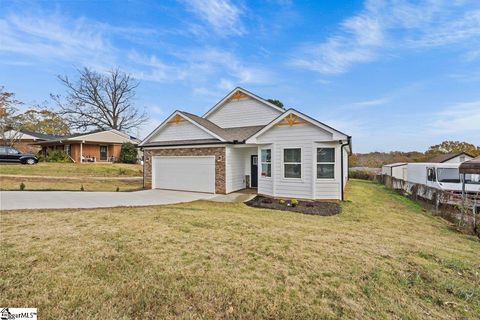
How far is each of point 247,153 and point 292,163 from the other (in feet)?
12.6

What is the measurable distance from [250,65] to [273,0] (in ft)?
22.3

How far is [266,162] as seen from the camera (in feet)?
42.0

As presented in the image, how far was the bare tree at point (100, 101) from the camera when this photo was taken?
3638cm

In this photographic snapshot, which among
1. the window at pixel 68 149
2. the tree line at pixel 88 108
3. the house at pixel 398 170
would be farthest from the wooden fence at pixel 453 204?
the tree line at pixel 88 108

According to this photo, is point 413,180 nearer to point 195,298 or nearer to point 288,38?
point 288,38

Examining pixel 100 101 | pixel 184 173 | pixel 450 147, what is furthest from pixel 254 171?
pixel 450 147

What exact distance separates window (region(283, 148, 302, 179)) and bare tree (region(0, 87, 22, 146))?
124 feet

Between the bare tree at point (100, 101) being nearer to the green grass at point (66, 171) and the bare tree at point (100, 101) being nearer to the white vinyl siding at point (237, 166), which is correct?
the green grass at point (66, 171)

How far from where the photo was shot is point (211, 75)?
19.9 meters

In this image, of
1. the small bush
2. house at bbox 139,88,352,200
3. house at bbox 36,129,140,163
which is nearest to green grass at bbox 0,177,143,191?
house at bbox 139,88,352,200

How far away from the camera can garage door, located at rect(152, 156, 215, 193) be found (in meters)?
13.7

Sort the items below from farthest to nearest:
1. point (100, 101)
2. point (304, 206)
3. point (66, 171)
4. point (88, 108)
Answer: point (100, 101), point (88, 108), point (66, 171), point (304, 206)

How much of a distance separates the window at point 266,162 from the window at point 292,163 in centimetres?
84

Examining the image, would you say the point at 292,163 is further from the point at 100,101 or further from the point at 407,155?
the point at 407,155
